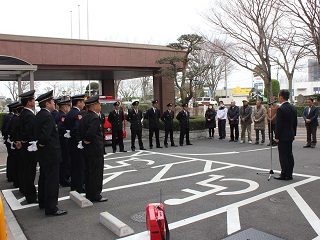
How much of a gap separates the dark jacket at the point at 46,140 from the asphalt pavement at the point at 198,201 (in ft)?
3.17

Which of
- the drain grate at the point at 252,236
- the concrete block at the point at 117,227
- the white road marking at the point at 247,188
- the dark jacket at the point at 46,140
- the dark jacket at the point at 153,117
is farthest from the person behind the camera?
the dark jacket at the point at 153,117

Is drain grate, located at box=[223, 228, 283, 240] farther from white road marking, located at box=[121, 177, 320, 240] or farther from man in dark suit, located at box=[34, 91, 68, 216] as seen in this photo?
man in dark suit, located at box=[34, 91, 68, 216]

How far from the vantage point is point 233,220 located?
15.0 feet

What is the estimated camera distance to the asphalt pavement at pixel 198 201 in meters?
4.31

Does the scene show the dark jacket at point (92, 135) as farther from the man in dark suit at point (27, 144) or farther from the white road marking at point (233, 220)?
the white road marking at point (233, 220)

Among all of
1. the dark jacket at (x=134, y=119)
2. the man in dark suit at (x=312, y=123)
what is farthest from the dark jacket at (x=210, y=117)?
the man in dark suit at (x=312, y=123)

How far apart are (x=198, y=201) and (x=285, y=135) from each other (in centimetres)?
269

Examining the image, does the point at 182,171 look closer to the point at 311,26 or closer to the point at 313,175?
the point at 313,175

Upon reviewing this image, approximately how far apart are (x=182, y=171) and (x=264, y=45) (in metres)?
13.1

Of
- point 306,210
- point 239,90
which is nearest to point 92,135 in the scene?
point 306,210

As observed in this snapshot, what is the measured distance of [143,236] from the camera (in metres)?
4.07

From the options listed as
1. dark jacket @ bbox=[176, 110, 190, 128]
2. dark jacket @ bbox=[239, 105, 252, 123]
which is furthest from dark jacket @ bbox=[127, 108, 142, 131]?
dark jacket @ bbox=[239, 105, 252, 123]

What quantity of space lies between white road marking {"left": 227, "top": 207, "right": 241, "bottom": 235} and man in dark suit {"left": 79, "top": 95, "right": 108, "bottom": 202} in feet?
7.60

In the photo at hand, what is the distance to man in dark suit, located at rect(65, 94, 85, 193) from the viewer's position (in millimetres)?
6195
